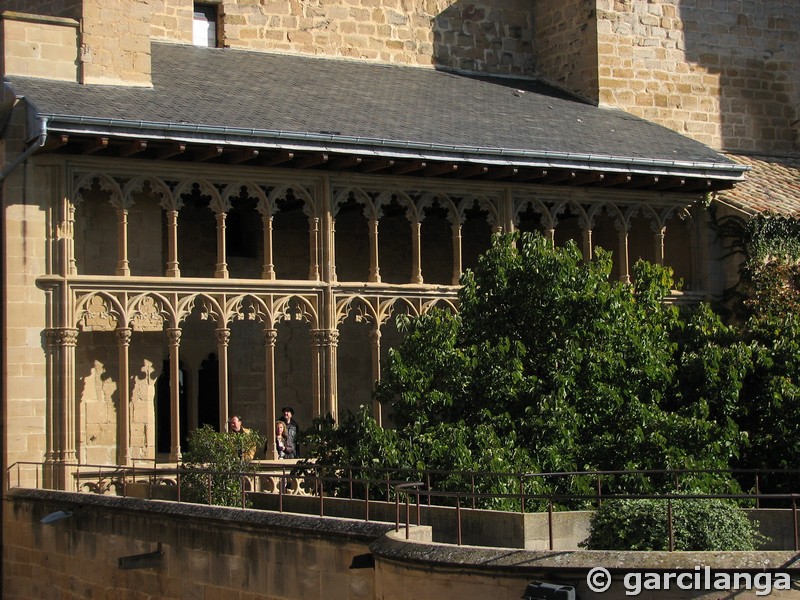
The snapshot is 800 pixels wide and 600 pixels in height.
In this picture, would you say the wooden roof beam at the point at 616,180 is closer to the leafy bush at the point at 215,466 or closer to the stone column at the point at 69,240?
the leafy bush at the point at 215,466

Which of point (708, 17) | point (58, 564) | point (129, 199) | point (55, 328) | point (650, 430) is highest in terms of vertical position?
point (708, 17)

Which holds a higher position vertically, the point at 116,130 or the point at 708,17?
the point at 708,17

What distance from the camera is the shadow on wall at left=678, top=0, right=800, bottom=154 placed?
29.6 meters

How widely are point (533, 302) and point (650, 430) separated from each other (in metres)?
2.04

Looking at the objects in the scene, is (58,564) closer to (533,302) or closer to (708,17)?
(533,302)

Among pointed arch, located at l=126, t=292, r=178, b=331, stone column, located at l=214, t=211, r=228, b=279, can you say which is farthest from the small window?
pointed arch, located at l=126, t=292, r=178, b=331

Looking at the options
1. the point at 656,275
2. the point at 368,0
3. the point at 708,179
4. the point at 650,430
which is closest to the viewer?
the point at 650,430

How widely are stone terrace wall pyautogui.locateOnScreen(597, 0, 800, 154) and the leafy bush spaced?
11.2 m

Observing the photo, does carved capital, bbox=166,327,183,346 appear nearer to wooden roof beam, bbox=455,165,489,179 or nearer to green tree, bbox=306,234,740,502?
green tree, bbox=306,234,740,502

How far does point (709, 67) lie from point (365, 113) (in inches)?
336

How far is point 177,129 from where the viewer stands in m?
21.2

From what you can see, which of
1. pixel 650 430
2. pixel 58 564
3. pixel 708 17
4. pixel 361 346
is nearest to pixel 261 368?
pixel 361 346

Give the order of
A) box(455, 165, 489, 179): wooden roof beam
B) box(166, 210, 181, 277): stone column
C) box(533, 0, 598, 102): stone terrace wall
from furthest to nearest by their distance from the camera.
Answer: box(533, 0, 598, 102): stone terrace wall → box(455, 165, 489, 179): wooden roof beam → box(166, 210, 181, 277): stone column

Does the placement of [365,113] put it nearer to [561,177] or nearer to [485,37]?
[561,177]
